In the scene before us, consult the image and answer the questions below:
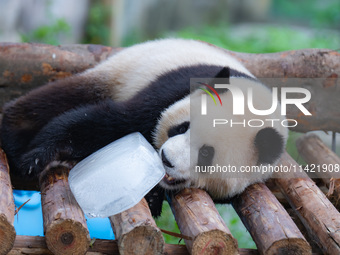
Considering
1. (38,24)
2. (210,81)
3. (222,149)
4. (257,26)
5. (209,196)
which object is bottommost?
(257,26)

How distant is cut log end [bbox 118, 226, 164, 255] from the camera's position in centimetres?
211

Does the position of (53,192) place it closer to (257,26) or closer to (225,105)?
(225,105)

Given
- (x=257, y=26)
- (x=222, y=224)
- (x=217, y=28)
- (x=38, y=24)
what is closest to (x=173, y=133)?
(x=222, y=224)

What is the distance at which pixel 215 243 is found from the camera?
2170mm

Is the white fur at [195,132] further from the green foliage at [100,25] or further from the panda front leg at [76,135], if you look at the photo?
the green foliage at [100,25]

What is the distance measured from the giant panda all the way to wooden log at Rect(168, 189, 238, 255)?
108 mm

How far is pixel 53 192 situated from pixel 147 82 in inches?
35.8

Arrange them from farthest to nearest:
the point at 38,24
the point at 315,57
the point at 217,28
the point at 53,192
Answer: the point at 217,28
the point at 38,24
the point at 315,57
the point at 53,192

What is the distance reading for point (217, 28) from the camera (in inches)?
397

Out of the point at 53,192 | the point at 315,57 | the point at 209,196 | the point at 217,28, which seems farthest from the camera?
the point at 217,28

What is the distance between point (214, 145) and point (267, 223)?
1.37 ft

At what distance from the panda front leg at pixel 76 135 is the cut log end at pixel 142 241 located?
27.7 inches

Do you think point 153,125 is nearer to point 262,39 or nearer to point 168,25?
point 262,39

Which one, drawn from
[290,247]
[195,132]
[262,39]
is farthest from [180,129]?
[262,39]
